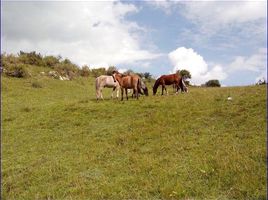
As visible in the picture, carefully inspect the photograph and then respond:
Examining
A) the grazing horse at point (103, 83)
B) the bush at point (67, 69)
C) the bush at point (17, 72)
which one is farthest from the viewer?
the bush at point (67, 69)

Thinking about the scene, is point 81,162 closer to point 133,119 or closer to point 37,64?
point 133,119

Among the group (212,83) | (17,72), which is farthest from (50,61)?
(212,83)

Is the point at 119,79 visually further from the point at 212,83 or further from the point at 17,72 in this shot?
the point at 212,83

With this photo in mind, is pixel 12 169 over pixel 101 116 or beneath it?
beneath

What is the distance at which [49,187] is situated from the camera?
35.6ft

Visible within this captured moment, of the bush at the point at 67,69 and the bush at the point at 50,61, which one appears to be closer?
the bush at the point at 67,69

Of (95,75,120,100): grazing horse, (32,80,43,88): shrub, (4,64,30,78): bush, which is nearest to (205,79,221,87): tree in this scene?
(32,80,43,88): shrub

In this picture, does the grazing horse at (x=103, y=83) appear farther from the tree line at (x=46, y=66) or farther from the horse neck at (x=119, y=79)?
the tree line at (x=46, y=66)

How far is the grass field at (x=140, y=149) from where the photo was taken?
397 inches

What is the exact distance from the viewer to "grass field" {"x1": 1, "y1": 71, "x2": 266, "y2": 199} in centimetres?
1008

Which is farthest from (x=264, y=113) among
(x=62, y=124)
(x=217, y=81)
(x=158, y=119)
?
(x=217, y=81)

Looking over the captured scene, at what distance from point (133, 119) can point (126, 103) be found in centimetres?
328

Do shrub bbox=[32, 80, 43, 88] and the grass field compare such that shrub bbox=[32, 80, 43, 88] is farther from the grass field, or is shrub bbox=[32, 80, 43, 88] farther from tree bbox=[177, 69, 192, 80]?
tree bbox=[177, 69, 192, 80]

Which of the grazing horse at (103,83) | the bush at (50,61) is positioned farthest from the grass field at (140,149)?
the bush at (50,61)
